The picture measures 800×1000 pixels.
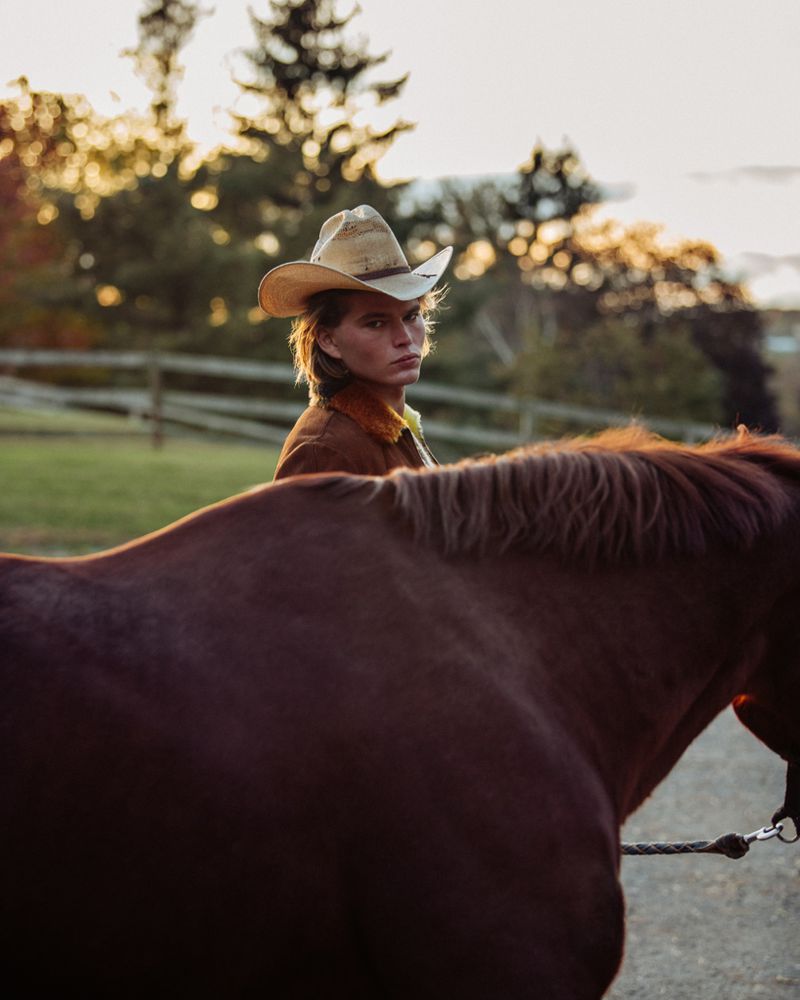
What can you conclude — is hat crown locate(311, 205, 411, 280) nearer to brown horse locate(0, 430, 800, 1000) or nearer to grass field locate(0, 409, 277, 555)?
brown horse locate(0, 430, 800, 1000)

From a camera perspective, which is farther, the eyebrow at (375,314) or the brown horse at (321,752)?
the eyebrow at (375,314)

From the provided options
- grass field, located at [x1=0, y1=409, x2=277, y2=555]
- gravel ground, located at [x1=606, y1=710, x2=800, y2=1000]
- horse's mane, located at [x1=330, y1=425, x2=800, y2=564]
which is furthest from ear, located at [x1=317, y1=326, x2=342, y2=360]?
grass field, located at [x1=0, y1=409, x2=277, y2=555]

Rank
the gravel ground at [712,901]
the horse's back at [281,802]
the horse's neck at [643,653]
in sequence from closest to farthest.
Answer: the horse's back at [281,802] < the horse's neck at [643,653] < the gravel ground at [712,901]

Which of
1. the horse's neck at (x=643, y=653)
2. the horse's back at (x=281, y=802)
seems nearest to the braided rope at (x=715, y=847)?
the horse's neck at (x=643, y=653)

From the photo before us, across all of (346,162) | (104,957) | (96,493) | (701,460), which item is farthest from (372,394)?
(346,162)

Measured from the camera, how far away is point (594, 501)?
190cm

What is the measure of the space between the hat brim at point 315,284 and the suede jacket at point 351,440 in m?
0.24

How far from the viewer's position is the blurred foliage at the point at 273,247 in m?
23.3

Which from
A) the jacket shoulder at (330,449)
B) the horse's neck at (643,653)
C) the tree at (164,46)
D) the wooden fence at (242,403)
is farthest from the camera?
the tree at (164,46)

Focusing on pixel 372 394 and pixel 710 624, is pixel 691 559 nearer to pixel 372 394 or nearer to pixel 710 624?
pixel 710 624

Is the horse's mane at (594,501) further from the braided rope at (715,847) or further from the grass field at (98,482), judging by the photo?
the grass field at (98,482)

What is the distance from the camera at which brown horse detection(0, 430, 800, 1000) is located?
1595 mm

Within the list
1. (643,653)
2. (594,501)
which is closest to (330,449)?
(594,501)

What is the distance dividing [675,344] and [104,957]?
22081mm
